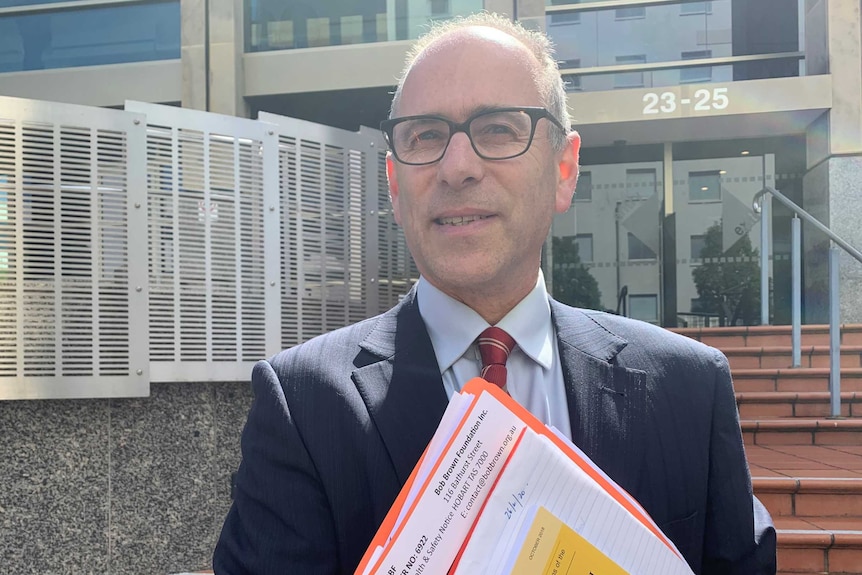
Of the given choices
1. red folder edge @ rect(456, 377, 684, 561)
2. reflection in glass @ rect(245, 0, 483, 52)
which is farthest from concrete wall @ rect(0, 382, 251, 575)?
reflection in glass @ rect(245, 0, 483, 52)

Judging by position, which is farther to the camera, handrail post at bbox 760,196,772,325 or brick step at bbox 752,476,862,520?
handrail post at bbox 760,196,772,325

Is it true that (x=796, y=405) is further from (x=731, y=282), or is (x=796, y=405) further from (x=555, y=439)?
(x=555, y=439)

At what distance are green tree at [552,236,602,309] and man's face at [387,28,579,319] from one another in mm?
7915

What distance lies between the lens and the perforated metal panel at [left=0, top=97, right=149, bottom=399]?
10.7 feet

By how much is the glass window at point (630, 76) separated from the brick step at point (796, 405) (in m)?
4.38

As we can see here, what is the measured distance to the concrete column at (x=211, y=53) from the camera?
838 cm

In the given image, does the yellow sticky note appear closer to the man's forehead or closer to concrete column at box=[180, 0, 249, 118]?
the man's forehead

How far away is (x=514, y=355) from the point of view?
1.33 m

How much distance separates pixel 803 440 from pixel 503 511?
16.0ft

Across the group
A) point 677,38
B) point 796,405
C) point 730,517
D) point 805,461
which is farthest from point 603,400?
point 677,38

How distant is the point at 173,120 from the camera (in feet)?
11.6

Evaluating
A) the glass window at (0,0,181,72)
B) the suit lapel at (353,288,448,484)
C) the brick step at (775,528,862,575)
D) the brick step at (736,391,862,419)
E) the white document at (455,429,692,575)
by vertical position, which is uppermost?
the glass window at (0,0,181,72)

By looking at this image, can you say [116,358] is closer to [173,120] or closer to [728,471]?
[173,120]

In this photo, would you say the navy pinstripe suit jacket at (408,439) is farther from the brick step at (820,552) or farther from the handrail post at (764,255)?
the handrail post at (764,255)
